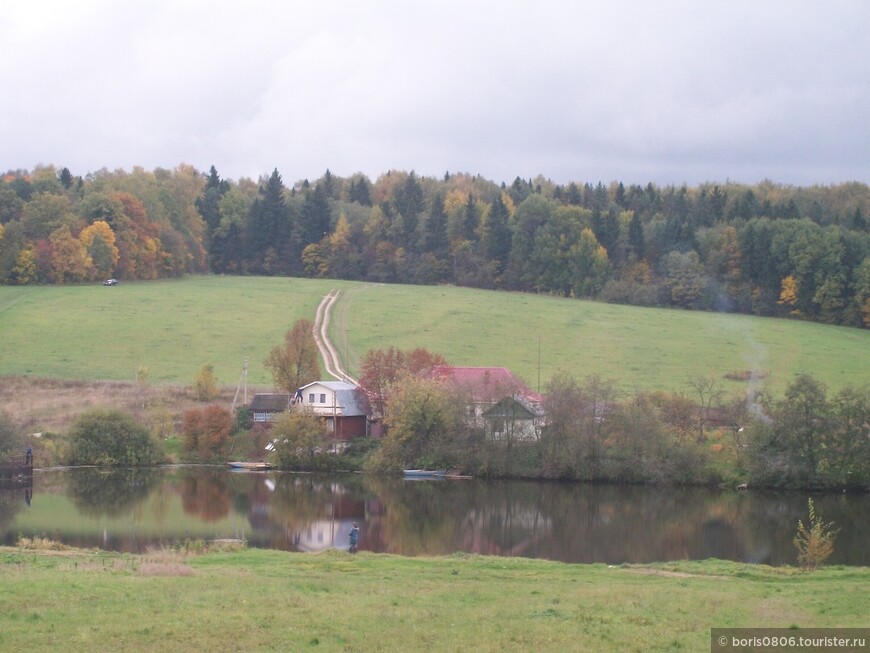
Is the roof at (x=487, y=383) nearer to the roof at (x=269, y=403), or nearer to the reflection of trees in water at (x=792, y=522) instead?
the roof at (x=269, y=403)

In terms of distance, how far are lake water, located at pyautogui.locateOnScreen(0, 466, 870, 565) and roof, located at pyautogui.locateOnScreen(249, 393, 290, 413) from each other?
19.9 feet

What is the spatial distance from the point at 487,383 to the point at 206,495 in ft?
60.9

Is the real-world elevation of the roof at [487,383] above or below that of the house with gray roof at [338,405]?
above

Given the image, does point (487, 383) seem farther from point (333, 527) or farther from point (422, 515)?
point (333, 527)

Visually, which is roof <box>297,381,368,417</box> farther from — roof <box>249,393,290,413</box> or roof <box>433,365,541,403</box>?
roof <box>433,365,541,403</box>

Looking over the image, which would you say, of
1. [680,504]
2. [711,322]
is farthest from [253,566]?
[711,322]

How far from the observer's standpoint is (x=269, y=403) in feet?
196

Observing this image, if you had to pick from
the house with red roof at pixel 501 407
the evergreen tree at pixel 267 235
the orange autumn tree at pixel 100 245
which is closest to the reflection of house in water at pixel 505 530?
the house with red roof at pixel 501 407

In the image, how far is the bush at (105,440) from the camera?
54844 millimetres

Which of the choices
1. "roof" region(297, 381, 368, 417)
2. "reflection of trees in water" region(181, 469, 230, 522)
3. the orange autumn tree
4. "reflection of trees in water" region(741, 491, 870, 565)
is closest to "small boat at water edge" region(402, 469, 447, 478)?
"roof" region(297, 381, 368, 417)

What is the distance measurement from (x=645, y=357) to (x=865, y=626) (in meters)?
58.3

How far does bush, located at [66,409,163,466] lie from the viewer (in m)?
54.8

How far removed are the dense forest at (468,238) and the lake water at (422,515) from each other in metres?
46.3

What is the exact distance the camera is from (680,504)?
1780 inches
